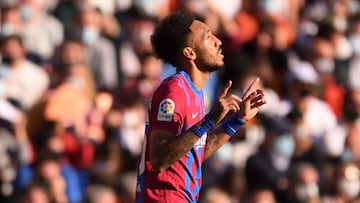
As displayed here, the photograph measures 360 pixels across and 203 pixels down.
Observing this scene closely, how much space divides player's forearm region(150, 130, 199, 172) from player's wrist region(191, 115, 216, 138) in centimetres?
2

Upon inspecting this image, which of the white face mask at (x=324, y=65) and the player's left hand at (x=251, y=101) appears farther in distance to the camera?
the white face mask at (x=324, y=65)

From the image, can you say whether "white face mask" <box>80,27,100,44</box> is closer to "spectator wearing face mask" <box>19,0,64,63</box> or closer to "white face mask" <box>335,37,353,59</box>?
"spectator wearing face mask" <box>19,0,64,63</box>

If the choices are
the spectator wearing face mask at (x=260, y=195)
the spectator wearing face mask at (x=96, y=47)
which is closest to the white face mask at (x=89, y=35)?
the spectator wearing face mask at (x=96, y=47)

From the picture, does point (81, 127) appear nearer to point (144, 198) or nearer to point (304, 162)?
point (304, 162)

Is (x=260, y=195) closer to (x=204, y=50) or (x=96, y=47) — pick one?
(x=96, y=47)

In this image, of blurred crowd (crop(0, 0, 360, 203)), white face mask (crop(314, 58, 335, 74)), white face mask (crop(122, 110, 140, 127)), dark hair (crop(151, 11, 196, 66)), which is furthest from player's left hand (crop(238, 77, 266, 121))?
white face mask (crop(314, 58, 335, 74))

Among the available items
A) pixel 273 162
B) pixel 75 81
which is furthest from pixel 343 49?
pixel 75 81

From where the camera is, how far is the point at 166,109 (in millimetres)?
6484

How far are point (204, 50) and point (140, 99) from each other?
434 cm

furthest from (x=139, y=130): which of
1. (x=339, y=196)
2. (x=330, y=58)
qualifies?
(x=330, y=58)

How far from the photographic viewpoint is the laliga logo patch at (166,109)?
6.48 meters

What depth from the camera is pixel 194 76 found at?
6855 millimetres

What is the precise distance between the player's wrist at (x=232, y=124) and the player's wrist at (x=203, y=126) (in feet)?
1.91

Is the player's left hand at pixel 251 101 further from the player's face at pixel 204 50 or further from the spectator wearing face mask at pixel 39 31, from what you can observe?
the spectator wearing face mask at pixel 39 31
